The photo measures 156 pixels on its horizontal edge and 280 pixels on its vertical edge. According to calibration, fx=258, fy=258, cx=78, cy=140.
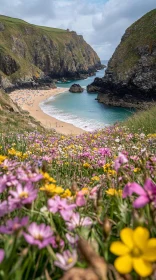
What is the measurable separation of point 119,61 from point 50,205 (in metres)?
52.4

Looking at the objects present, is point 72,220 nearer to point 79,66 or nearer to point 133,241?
point 133,241

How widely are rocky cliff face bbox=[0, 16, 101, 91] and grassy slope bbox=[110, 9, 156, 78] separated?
110ft

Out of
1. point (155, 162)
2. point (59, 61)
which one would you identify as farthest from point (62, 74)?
point (155, 162)

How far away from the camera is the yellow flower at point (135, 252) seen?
0.53 metres

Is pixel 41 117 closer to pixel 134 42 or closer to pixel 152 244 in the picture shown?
pixel 134 42

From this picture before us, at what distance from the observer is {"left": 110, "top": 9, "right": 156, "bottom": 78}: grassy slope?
47.1 m

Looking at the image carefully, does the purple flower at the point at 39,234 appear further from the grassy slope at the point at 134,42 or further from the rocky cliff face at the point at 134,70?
the grassy slope at the point at 134,42

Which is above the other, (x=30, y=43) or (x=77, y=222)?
(x=30, y=43)

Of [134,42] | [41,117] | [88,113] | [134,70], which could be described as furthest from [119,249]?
[134,42]

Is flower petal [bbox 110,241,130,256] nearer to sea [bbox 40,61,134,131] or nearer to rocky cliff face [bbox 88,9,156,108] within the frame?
sea [bbox 40,61,134,131]

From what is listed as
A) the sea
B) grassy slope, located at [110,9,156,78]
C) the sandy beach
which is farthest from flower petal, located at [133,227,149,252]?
grassy slope, located at [110,9,156,78]

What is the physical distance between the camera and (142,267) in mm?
541

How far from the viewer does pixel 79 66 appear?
123 metres

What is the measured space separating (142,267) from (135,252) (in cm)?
4
